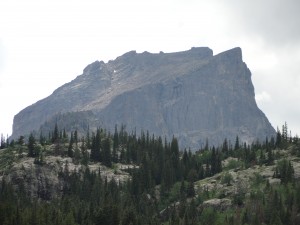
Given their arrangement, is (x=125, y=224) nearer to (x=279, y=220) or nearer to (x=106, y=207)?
(x=106, y=207)

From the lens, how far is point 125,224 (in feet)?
627

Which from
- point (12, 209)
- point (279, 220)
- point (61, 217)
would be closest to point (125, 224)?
point (61, 217)

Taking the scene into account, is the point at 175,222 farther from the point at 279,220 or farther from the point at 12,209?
the point at 12,209

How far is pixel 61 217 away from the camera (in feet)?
599

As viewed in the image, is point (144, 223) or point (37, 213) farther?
point (144, 223)

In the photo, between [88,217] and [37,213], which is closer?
[37,213]

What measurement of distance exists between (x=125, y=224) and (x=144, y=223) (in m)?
10.2

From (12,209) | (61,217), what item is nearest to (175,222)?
(61,217)

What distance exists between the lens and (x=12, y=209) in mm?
180875

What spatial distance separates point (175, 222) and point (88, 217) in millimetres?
29718

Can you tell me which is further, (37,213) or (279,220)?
(279,220)

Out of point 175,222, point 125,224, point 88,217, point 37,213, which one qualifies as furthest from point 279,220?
point 37,213

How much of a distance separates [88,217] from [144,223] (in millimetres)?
19375

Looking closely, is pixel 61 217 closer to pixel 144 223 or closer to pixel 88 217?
pixel 88 217
